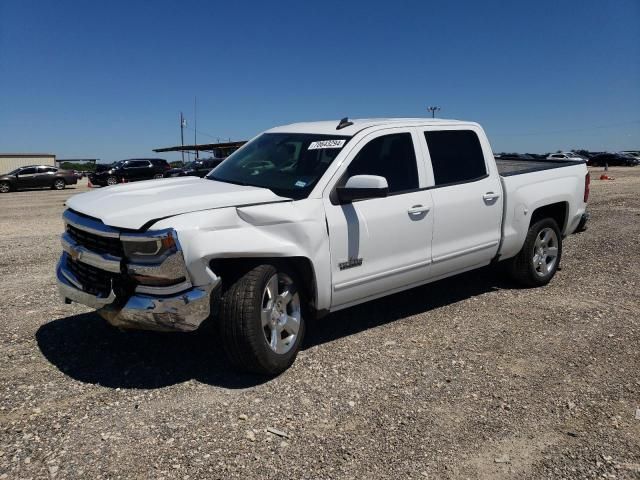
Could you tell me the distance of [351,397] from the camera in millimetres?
3639

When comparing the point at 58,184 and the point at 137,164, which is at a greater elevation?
the point at 137,164

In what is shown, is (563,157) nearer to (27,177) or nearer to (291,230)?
(291,230)

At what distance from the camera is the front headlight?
338 cm

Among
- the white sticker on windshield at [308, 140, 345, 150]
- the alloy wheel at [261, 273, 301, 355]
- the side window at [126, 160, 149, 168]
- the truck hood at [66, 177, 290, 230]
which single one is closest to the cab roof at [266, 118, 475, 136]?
the white sticker on windshield at [308, 140, 345, 150]

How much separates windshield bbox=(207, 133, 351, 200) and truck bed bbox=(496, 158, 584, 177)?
8.11 ft

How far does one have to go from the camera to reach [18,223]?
1262cm

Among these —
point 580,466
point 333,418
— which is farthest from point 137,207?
point 580,466

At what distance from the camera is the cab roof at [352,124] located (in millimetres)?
4695

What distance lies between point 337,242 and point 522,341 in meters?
1.85

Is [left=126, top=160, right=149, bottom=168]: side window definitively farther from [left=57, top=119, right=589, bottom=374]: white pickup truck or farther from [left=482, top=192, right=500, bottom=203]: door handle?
[left=482, top=192, right=500, bottom=203]: door handle

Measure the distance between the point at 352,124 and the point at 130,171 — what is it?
2852 centimetres

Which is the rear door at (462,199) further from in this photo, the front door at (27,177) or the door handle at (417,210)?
the front door at (27,177)

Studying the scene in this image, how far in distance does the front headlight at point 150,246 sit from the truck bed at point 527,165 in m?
3.98

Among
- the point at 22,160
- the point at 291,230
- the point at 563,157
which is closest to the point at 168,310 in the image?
the point at 291,230
